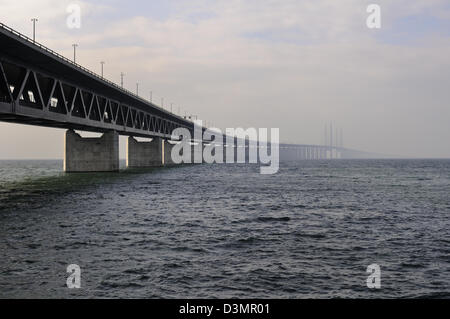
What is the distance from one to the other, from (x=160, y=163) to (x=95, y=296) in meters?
104

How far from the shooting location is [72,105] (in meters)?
52.2

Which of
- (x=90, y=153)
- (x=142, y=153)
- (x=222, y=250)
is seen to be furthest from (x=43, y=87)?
(x=142, y=153)

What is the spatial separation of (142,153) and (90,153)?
38.0m

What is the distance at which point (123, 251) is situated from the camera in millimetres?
15523

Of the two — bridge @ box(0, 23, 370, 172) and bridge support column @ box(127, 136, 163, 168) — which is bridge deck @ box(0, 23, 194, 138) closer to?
bridge @ box(0, 23, 370, 172)

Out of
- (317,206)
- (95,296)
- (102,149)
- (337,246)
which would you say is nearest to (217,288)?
(95,296)

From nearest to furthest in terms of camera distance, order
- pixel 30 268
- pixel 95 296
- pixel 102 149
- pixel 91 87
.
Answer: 1. pixel 95 296
2. pixel 30 268
3. pixel 91 87
4. pixel 102 149

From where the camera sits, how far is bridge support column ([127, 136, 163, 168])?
106 meters

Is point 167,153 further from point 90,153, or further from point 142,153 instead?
point 90,153

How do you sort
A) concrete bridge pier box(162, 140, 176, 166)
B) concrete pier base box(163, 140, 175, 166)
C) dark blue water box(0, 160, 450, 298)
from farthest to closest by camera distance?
concrete pier base box(163, 140, 175, 166)
concrete bridge pier box(162, 140, 176, 166)
dark blue water box(0, 160, 450, 298)

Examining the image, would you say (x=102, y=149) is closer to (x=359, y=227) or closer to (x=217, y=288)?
(x=359, y=227)

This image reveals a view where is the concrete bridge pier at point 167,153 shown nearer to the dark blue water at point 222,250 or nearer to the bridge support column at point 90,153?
the bridge support column at point 90,153

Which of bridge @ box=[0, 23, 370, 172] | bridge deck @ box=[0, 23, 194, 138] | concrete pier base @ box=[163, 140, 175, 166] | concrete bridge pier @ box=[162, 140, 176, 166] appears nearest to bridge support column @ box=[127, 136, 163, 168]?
bridge @ box=[0, 23, 370, 172]

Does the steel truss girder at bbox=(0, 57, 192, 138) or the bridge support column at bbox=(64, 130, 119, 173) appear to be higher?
the steel truss girder at bbox=(0, 57, 192, 138)
